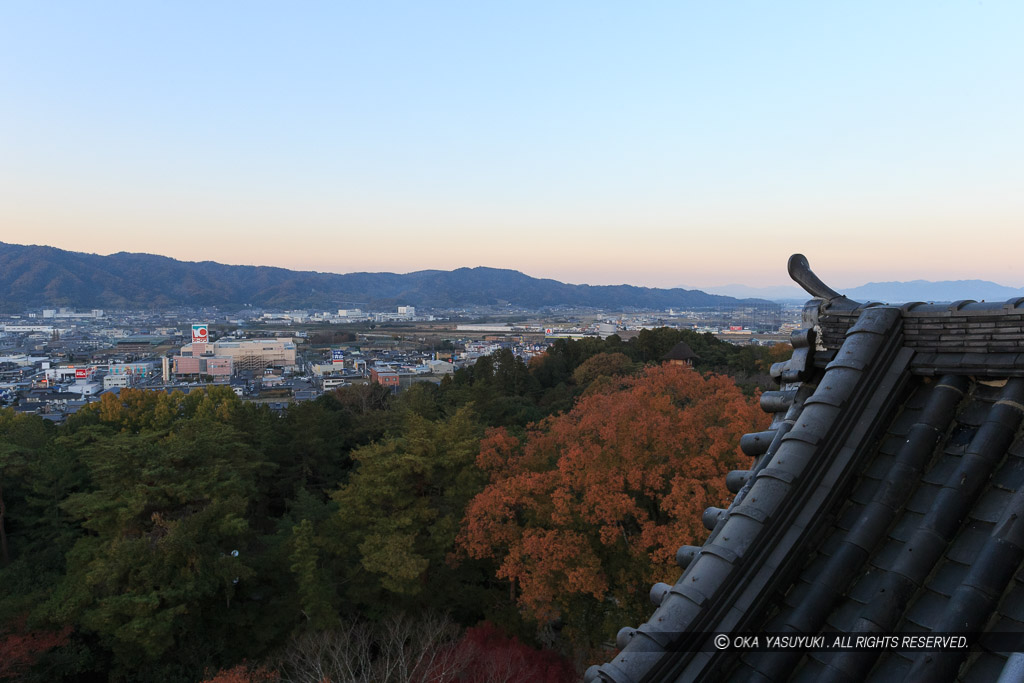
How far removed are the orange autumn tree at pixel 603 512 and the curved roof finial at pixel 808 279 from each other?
7.36 meters

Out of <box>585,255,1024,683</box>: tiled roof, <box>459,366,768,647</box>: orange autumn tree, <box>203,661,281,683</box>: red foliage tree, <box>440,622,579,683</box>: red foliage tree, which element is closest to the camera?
<box>585,255,1024,683</box>: tiled roof

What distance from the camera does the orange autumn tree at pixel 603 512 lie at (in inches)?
422

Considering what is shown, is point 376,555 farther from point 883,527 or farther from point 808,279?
point 883,527

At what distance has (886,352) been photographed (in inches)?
121

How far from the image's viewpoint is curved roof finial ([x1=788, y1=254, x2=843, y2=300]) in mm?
3723

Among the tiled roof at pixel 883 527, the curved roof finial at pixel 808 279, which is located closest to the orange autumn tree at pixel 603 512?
the curved roof finial at pixel 808 279

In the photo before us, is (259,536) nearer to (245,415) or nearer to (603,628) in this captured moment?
(245,415)

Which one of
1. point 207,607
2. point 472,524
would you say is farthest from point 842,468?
point 207,607

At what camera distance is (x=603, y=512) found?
10859 mm

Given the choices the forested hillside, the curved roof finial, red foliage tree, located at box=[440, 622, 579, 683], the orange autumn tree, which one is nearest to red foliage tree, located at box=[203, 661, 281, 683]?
the forested hillside

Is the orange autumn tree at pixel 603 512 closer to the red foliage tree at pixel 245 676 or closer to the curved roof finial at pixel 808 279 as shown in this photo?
the red foliage tree at pixel 245 676

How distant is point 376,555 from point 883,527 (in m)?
11.7

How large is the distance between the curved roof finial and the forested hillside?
750 cm

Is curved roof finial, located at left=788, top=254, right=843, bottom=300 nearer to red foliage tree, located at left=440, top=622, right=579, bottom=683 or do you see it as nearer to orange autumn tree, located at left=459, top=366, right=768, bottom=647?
orange autumn tree, located at left=459, top=366, right=768, bottom=647
